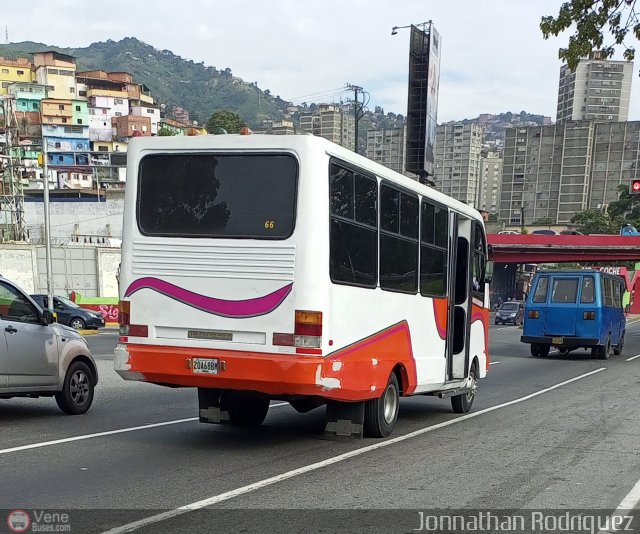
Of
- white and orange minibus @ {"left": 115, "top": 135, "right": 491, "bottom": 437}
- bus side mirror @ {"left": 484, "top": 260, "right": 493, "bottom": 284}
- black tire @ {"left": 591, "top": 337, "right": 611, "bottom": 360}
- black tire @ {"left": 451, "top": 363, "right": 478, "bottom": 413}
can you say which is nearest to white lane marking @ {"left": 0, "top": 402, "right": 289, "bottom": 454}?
white and orange minibus @ {"left": 115, "top": 135, "right": 491, "bottom": 437}

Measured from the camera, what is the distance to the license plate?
25.7 feet

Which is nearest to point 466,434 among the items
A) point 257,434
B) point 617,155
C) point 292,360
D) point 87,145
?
point 257,434

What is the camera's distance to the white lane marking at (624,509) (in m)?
5.78

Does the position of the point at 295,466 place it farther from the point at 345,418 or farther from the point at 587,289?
the point at 587,289

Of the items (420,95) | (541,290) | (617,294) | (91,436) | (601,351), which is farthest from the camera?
(420,95)

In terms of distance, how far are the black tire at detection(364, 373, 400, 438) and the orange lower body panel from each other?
31 centimetres

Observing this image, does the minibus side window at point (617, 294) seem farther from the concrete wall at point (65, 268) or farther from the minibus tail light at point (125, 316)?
the concrete wall at point (65, 268)

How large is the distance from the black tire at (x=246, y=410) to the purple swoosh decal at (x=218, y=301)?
182cm

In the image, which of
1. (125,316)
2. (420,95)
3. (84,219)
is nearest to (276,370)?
(125,316)

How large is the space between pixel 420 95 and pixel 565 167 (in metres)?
97.5

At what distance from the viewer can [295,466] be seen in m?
7.46

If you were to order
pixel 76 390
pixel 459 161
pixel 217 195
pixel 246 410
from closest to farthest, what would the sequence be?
pixel 217 195
pixel 246 410
pixel 76 390
pixel 459 161

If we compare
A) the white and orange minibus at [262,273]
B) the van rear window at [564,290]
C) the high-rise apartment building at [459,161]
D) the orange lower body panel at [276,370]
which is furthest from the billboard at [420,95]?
the high-rise apartment building at [459,161]

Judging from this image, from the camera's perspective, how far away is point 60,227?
7319 centimetres
